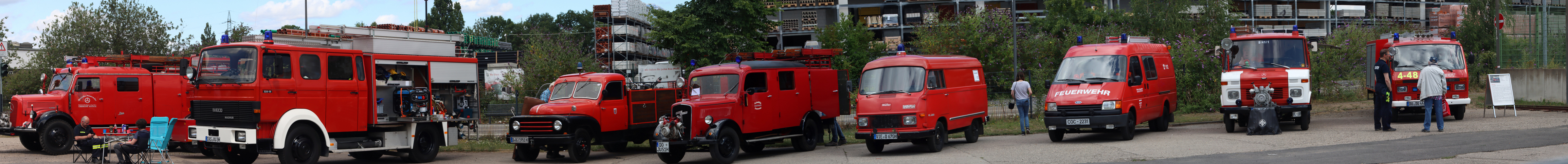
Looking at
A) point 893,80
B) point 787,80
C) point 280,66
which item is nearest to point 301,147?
point 280,66

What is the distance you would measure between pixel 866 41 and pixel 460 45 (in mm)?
33524

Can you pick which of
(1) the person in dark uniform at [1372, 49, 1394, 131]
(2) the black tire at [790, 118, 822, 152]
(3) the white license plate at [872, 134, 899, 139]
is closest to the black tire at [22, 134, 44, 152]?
(2) the black tire at [790, 118, 822, 152]

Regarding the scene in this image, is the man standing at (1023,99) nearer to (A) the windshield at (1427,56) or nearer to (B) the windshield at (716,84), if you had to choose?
(B) the windshield at (716,84)

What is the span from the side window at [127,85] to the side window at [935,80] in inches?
594

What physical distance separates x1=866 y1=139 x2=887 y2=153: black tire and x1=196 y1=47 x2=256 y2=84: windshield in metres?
7.86

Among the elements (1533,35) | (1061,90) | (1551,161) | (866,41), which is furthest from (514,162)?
(866,41)

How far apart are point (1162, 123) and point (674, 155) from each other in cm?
825

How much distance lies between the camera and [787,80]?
47.1ft

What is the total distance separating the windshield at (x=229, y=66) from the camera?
12.2 metres

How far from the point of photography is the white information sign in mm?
16641

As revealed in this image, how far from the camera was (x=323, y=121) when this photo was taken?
42.5ft

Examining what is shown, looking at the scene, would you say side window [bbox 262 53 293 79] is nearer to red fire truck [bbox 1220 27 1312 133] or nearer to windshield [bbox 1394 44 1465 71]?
red fire truck [bbox 1220 27 1312 133]

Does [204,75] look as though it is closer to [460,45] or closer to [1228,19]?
[460,45]

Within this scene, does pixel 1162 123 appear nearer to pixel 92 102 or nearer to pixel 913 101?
pixel 913 101
